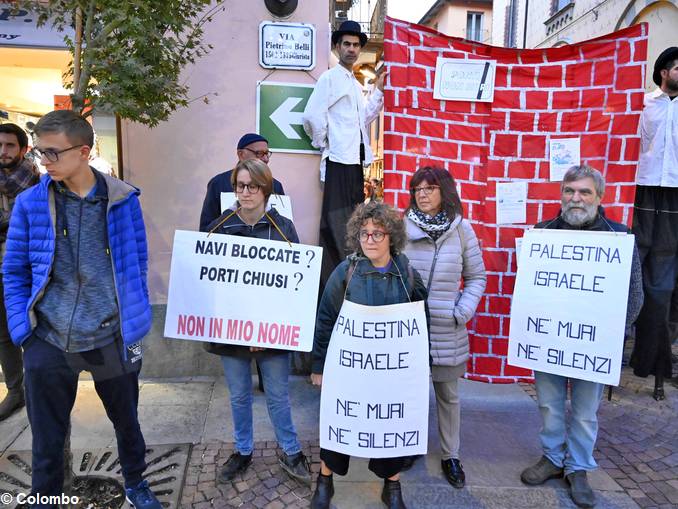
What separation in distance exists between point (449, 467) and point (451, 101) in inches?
109

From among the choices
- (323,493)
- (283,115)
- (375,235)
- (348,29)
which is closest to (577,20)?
(348,29)

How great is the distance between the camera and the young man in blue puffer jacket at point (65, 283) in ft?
7.40

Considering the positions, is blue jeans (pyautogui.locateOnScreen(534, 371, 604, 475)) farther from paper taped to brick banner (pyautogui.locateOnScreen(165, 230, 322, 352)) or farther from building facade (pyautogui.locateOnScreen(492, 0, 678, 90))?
building facade (pyautogui.locateOnScreen(492, 0, 678, 90))

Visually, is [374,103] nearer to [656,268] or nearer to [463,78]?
[463,78]

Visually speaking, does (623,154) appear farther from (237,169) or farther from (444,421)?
(237,169)

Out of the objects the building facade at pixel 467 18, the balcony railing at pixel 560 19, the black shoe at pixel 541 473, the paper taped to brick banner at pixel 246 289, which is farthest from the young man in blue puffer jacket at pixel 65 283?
the building facade at pixel 467 18

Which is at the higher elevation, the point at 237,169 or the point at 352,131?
the point at 352,131

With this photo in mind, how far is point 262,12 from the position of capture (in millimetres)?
4375

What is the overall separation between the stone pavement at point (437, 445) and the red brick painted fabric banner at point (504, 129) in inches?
20.6

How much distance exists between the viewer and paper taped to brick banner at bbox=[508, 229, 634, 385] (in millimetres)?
2785

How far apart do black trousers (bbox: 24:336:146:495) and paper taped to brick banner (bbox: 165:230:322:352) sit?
1.30ft

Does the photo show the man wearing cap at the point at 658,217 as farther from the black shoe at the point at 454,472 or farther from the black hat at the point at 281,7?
the black hat at the point at 281,7

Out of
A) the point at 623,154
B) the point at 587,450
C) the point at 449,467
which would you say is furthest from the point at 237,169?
the point at 623,154

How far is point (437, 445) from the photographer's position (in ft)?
11.7
